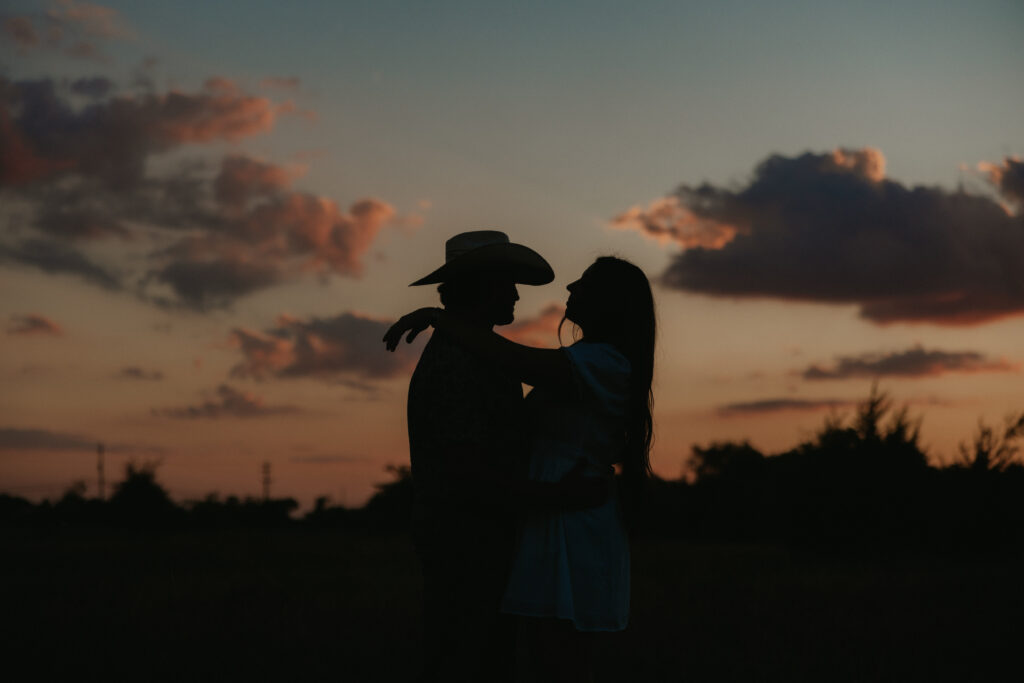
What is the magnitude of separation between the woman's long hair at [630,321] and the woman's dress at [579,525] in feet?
0.27

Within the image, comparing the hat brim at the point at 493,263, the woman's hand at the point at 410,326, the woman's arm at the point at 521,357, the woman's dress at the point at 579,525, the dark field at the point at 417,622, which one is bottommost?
the dark field at the point at 417,622

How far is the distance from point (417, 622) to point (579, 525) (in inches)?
304

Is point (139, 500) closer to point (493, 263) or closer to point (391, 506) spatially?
point (391, 506)

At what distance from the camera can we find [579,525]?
12.4 ft

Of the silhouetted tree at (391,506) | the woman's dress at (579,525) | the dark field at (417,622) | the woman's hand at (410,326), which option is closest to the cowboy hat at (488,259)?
the woman's hand at (410,326)

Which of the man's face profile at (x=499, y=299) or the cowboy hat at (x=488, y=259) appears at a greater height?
the cowboy hat at (x=488, y=259)

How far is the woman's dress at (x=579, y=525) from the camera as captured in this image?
145 inches

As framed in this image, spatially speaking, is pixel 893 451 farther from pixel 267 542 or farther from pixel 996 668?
pixel 267 542

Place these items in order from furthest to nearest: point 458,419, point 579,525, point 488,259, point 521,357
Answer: point 488,259 < point 458,419 < point 579,525 < point 521,357

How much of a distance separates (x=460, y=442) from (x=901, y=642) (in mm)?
8316

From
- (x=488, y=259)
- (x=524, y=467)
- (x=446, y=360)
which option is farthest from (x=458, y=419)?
(x=488, y=259)

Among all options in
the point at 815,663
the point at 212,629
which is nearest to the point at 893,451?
the point at 815,663

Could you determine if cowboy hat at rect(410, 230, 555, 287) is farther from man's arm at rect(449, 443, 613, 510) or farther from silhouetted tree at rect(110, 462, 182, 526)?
silhouetted tree at rect(110, 462, 182, 526)

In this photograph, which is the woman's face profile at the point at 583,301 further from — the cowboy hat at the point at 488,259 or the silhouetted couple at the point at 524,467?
the cowboy hat at the point at 488,259
